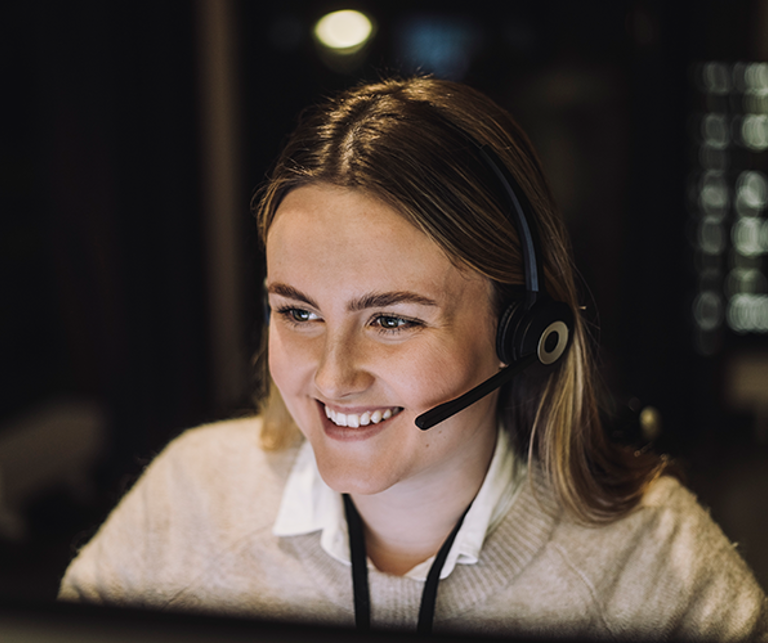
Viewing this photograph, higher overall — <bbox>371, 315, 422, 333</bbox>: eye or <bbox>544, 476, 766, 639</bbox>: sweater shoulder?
<bbox>371, 315, 422, 333</bbox>: eye

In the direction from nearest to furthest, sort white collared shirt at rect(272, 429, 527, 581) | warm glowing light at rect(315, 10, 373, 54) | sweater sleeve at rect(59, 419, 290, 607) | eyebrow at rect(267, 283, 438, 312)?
eyebrow at rect(267, 283, 438, 312), white collared shirt at rect(272, 429, 527, 581), sweater sleeve at rect(59, 419, 290, 607), warm glowing light at rect(315, 10, 373, 54)

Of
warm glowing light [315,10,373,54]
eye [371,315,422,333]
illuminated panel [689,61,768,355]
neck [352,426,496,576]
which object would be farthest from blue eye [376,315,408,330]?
illuminated panel [689,61,768,355]

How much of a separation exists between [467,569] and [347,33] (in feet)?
3.54

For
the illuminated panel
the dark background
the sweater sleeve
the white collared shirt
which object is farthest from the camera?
the illuminated panel

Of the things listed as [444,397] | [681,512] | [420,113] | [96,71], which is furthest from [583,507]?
[96,71]

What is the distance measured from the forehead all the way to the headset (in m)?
0.06

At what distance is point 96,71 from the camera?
7.31 ft

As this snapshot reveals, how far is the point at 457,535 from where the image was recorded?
766 mm

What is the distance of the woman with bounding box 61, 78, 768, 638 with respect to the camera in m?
0.67

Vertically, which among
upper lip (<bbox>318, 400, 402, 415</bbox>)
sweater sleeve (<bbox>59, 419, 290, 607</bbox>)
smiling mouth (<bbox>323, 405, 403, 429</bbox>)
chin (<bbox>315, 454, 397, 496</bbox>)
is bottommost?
sweater sleeve (<bbox>59, 419, 290, 607</bbox>)

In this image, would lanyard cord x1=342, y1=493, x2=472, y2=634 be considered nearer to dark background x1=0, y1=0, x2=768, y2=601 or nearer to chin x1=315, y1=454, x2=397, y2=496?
chin x1=315, y1=454, x2=397, y2=496

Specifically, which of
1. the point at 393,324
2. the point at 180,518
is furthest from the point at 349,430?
the point at 180,518

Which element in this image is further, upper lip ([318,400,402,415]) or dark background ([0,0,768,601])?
dark background ([0,0,768,601])

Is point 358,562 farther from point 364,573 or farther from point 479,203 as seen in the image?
point 479,203
